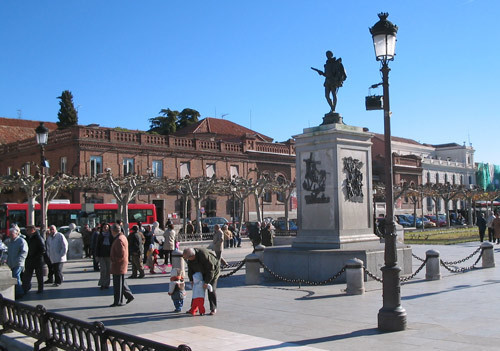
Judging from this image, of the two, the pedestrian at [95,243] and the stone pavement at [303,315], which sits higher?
the pedestrian at [95,243]

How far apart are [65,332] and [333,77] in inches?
450

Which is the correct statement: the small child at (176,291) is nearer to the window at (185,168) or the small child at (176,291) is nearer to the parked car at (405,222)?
the window at (185,168)

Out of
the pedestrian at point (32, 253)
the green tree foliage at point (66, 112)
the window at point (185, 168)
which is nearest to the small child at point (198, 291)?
the pedestrian at point (32, 253)

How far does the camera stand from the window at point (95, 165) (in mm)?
44531

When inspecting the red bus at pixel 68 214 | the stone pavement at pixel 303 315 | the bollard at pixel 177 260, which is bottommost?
the stone pavement at pixel 303 315

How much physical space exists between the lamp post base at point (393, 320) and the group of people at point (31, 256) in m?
7.80

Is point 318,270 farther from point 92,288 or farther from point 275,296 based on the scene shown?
point 92,288

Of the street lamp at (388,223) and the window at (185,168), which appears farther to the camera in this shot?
the window at (185,168)

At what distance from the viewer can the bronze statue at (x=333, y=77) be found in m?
16.0

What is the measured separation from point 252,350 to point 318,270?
7.10 meters

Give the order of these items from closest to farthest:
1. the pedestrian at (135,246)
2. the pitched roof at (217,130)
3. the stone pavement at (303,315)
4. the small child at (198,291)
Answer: the stone pavement at (303,315)
the small child at (198,291)
the pedestrian at (135,246)
the pitched roof at (217,130)

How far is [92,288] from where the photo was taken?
15.4 m

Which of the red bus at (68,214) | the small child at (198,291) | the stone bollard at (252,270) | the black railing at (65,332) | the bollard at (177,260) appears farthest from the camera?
the red bus at (68,214)

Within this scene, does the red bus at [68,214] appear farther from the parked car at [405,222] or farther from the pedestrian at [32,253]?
the parked car at [405,222]
